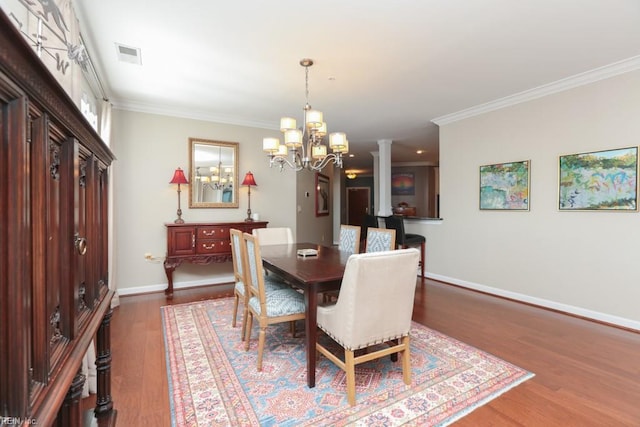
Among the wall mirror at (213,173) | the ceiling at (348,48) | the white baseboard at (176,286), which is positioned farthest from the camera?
the wall mirror at (213,173)

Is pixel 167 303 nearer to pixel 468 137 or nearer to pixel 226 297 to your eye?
pixel 226 297

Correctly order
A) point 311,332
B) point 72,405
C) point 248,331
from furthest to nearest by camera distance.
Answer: point 248,331 → point 311,332 → point 72,405

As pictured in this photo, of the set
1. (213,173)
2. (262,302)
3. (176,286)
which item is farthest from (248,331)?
(213,173)

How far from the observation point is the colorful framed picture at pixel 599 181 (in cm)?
286

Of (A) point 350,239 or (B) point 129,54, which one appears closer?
(B) point 129,54

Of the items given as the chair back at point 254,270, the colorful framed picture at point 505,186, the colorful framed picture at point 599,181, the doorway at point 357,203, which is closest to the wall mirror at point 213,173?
the chair back at point 254,270

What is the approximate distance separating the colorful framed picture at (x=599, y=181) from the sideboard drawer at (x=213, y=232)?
13.4ft

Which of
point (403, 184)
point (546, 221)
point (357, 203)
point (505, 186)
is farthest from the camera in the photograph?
point (357, 203)

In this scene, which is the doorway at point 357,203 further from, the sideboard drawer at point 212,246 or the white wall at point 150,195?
the sideboard drawer at point 212,246

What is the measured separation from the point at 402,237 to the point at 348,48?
2732 mm

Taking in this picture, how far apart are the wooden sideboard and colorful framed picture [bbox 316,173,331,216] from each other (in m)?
3.23

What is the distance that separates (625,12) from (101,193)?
355 centimetres

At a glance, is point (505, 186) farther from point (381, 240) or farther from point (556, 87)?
point (381, 240)

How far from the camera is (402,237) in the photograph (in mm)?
4426
